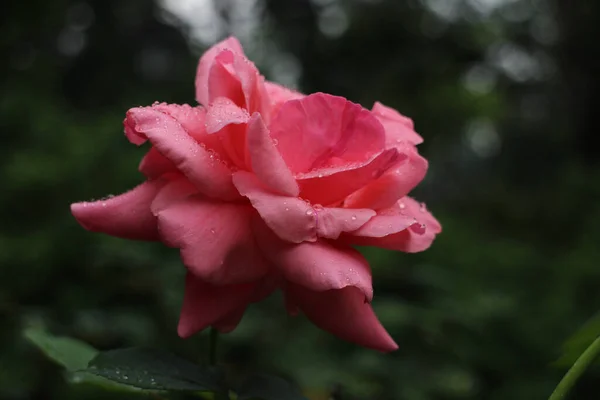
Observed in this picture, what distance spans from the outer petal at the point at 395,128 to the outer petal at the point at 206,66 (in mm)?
145

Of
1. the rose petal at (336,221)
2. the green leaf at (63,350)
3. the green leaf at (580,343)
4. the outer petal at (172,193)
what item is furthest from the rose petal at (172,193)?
the green leaf at (580,343)

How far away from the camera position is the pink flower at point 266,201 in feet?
1.55

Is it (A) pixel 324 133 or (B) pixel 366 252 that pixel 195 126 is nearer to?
(A) pixel 324 133

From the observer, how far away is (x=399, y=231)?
50 cm

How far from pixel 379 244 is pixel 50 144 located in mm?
1665

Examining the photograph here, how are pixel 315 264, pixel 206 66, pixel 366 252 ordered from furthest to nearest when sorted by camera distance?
pixel 366 252, pixel 206 66, pixel 315 264

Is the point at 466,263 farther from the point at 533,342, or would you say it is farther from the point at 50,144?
the point at 50,144

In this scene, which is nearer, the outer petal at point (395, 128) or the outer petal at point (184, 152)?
the outer petal at point (184, 152)

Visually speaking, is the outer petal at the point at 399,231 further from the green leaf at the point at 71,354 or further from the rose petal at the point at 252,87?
the green leaf at the point at 71,354

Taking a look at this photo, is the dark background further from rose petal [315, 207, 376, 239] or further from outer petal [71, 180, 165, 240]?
outer petal [71, 180, 165, 240]

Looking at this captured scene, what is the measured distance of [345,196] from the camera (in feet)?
1.73

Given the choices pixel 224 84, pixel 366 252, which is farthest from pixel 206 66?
pixel 366 252

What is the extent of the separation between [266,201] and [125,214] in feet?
0.42

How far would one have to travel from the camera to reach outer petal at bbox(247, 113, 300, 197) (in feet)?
1.55
